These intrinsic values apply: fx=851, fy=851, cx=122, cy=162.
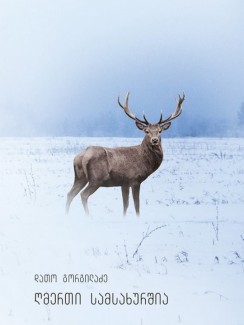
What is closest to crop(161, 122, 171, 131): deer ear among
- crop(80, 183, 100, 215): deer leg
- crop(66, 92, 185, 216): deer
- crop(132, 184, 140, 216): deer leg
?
crop(66, 92, 185, 216): deer

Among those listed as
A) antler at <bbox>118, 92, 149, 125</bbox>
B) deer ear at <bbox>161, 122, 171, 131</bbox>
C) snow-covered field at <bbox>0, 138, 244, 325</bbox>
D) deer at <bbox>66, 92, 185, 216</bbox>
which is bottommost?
snow-covered field at <bbox>0, 138, 244, 325</bbox>

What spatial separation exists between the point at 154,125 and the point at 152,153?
1.05ft

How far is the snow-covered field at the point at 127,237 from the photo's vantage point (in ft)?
21.0

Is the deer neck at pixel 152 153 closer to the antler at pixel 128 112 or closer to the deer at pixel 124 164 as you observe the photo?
the deer at pixel 124 164

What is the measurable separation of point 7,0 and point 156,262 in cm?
247

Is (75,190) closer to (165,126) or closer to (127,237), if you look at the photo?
(127,237)

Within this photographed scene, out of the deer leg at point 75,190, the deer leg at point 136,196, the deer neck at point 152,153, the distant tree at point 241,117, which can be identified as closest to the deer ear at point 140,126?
the deer neck at point 152,153

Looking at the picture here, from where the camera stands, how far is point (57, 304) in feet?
21.2

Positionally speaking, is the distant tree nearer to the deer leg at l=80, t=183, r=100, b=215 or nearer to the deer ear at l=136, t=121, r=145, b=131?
the deer ear at l=136, t=121, r=145, b=131

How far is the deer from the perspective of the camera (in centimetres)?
668

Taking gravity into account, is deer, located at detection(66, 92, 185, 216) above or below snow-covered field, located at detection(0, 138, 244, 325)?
above

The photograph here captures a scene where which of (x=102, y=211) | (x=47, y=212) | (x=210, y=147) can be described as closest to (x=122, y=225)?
(x=102, y=211)

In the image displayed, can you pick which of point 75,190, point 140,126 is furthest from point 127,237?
point 140,126

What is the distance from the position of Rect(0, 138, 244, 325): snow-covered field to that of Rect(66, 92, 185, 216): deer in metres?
0.06
